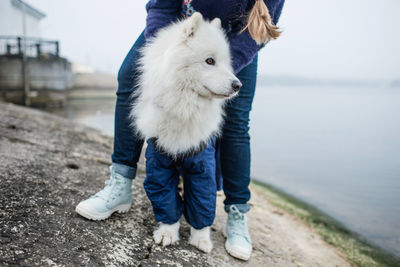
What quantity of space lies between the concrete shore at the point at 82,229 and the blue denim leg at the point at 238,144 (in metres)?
0.40

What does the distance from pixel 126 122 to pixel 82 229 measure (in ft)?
2.44

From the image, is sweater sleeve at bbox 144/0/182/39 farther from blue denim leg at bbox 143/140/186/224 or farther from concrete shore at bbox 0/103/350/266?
concrete shore at bbox 0/103/350/266

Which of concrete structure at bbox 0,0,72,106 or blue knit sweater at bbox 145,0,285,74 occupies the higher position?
blue knit sweater at bbox 145,0,285,74

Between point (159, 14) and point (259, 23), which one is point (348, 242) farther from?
point (159, 14)

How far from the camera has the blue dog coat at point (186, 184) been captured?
179cm

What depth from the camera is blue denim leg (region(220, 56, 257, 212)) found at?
1.96 meters

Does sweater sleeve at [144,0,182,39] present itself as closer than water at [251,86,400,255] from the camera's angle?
Yes

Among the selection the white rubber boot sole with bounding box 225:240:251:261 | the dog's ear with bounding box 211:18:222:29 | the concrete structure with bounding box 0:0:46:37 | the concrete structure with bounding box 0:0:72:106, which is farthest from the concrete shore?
the concrete structure with bounding box 0:0:46:37

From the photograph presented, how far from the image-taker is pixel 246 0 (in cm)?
178

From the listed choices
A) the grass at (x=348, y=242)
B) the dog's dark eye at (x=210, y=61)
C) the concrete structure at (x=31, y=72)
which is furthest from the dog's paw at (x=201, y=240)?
the concrete structure at (x=31, y=72)

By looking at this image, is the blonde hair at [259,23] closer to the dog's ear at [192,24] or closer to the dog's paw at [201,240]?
the dog's ear at [192,24]

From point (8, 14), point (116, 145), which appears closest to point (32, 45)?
point (8, 14)

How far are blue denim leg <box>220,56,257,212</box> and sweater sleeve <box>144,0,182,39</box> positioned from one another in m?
0.60

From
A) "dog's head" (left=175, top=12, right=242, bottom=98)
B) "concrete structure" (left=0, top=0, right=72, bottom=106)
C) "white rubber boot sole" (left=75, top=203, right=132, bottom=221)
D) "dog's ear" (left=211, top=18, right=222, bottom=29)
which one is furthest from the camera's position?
"concrete structure" (left=0, top=0, right=72, bottom=106)
